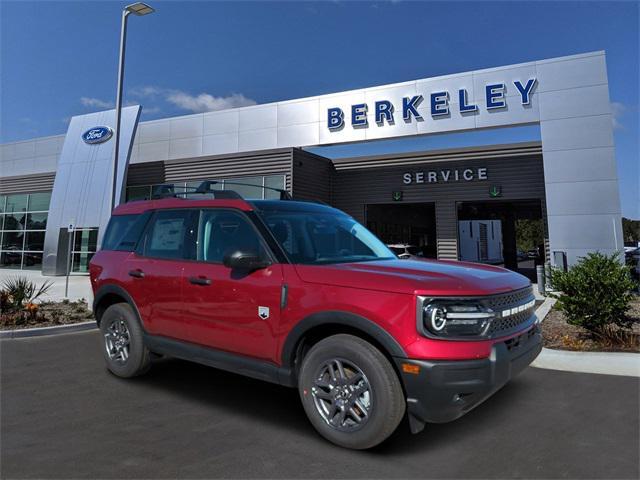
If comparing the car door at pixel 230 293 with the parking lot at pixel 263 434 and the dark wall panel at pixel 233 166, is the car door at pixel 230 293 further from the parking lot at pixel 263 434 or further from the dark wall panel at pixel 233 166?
the dark wall panel at pixel 233 166

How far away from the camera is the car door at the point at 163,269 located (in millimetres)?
4039

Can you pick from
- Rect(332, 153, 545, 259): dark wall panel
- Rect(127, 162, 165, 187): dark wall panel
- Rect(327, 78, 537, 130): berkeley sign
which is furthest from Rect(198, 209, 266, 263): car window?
Rect(127, 162, 165, 187): dark wall panel

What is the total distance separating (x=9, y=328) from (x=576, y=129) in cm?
1660

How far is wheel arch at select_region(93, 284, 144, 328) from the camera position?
178 inches

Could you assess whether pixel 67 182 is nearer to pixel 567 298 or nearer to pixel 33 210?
pixel 33 210

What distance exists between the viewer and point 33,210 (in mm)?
22781

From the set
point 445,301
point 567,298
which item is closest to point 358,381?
point 445,301

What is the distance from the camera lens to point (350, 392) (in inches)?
116

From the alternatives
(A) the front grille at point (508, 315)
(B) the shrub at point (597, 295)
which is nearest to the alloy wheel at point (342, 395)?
(A) the front grille at point (508, 315)

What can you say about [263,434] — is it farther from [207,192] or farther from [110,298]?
[110,298]

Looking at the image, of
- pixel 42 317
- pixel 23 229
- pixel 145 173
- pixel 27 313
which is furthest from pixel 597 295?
pixel 23 229

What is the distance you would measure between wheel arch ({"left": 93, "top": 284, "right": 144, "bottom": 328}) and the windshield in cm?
197

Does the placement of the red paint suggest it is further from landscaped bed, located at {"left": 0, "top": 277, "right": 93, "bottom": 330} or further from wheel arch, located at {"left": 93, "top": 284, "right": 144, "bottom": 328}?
landscaped bed, located at {"left": 0, "top": 277, "right": 93, "bottom": 330}

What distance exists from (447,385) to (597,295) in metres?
4.81
